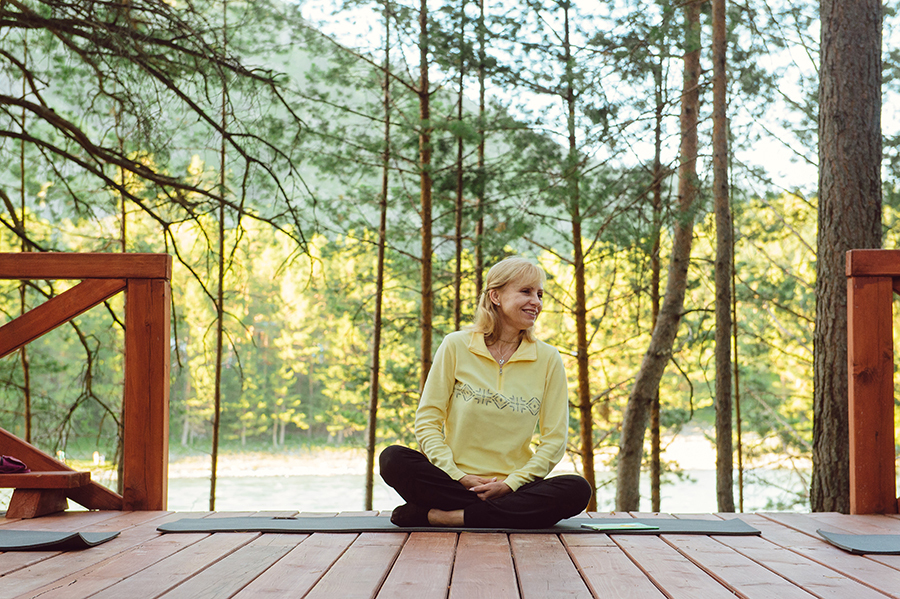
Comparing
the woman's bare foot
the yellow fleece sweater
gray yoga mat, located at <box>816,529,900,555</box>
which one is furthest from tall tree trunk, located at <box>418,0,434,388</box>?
gray yoga mat, located at <box>816,529,900,555</box>

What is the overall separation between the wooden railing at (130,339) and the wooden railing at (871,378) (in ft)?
8.44

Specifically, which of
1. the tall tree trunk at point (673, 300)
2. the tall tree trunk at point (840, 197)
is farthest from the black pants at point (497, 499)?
the tall tree trunk at point (673, 300)

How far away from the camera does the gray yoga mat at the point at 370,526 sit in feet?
8.43

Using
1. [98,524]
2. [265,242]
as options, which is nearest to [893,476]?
[98,524]

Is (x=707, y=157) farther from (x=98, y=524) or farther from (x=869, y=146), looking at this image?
(x=98, y=524)

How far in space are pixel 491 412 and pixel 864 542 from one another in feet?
4.03

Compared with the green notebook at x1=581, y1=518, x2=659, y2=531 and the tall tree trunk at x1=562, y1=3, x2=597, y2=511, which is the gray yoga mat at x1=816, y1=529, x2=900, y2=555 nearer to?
the green notebook at x1=581, y1=518, x2=659, y2=531

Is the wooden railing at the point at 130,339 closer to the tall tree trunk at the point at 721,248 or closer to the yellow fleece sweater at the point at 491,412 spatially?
the yellow fleece sweater at the point at 491,412

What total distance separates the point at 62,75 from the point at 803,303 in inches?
398

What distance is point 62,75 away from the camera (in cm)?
606

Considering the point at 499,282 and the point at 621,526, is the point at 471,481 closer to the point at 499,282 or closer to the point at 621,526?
the point at 621,526

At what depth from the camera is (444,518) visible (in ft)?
8.67

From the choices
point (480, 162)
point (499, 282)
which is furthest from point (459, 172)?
point (499, 282)

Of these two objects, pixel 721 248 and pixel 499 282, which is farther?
pixel 721 248
